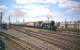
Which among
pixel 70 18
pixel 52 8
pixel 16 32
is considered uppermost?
pixel 52 8

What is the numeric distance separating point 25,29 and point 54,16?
526 millimetres

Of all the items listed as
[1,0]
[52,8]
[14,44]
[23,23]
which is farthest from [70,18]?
[1,0]

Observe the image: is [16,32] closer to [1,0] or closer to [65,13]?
[1,0]

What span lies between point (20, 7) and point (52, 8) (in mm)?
528

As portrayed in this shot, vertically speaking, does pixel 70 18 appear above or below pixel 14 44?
above

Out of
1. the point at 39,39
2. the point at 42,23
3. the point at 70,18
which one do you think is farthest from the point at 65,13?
the point at 39,39

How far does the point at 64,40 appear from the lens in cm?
261

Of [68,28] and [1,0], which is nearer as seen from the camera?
[68,28]

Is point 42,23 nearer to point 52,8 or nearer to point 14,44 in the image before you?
point 52,8

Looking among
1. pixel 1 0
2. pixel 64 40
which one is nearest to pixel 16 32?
pixel 1 0

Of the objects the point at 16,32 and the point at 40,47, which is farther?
the point at 16,32

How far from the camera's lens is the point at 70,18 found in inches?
103

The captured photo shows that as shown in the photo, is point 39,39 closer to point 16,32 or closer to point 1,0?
point 16,32

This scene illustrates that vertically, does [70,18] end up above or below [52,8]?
below
